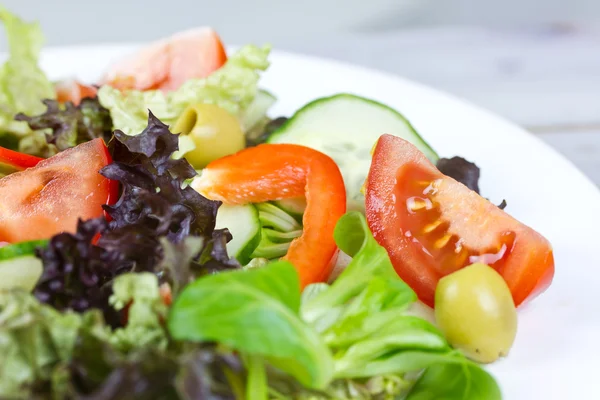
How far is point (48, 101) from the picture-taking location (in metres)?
2.92

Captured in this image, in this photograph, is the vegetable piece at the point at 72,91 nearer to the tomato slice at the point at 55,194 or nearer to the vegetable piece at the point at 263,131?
the vegetable piece at the point at 263,131

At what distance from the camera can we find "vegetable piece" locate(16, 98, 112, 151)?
2859mm

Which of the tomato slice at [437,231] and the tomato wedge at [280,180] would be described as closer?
the tomato slice at [437,231]

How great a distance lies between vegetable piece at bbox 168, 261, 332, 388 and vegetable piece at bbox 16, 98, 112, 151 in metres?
1.56

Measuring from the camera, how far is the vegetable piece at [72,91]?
126 inches

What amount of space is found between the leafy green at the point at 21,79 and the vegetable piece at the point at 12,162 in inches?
21.7

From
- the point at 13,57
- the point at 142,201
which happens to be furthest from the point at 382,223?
the point at 13,57

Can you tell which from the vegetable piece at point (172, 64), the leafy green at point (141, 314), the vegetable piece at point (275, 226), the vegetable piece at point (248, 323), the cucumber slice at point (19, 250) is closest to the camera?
the vegetable piece at point (248, 323)

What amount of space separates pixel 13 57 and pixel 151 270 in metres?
1.75

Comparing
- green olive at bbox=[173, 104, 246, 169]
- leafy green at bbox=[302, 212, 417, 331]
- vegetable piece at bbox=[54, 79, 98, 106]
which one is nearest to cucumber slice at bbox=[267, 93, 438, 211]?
green olive at bbox=[173, 104, 246, 169]

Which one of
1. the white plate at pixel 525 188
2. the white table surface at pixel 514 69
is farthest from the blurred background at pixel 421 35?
the white plate at pixel 525 188

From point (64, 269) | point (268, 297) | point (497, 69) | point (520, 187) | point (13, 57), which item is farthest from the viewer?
point (497, 69)

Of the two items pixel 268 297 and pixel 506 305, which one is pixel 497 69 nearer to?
pixel 506 305

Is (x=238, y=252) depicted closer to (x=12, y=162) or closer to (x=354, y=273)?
(x=354, y=273)
